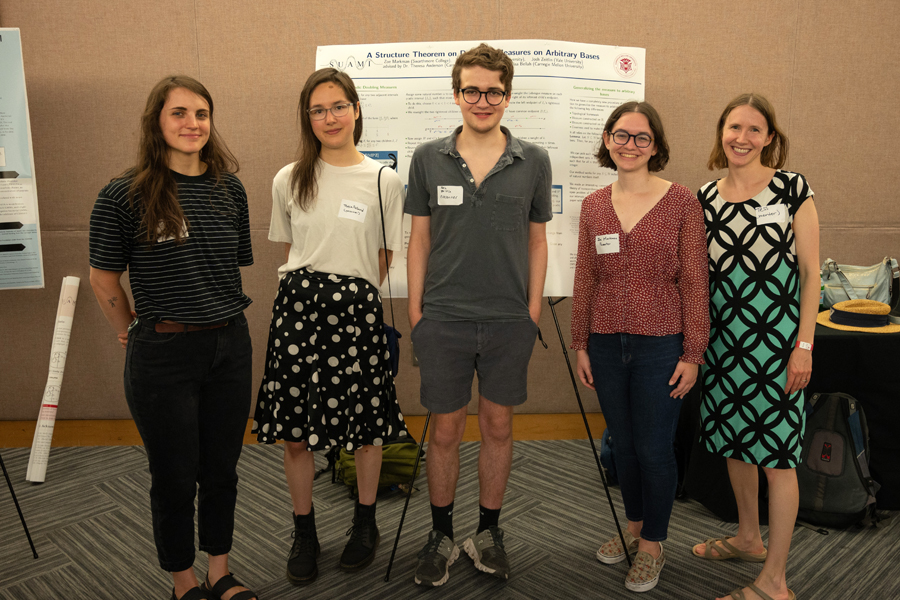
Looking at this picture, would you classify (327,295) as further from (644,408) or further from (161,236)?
(644,408)

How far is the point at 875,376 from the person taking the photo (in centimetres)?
238

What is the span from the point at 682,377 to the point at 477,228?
0.78 metres

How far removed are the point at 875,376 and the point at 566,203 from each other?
143cm

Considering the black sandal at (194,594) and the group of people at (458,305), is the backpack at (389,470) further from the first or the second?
the black sandal at (194,594)

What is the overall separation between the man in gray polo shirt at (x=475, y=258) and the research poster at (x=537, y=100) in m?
0.48

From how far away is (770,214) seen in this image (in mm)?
1768

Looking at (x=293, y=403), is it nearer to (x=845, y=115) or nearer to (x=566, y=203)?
(x=566, y=203)

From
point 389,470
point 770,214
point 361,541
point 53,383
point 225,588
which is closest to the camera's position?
point 770,214

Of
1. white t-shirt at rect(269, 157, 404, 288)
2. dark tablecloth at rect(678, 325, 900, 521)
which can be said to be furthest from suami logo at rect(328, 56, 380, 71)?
dark tablecloth at rect(678, 325, 900, 521)

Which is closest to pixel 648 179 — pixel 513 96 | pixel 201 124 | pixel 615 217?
pixel 615 217

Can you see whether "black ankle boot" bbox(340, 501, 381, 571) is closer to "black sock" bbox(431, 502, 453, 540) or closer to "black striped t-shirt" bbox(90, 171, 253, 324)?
"black sock" bbox(431, 502, 453, 540)

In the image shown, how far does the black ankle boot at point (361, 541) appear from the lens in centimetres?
208

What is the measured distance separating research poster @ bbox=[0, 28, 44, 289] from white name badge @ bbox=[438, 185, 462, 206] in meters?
2.15

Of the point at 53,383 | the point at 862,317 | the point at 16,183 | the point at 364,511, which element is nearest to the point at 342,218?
the point at 364,511
